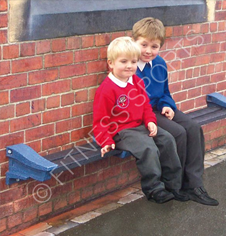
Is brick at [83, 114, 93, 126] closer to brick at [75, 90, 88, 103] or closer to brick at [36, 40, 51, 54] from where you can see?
brick at [75, 90, 88, 103]

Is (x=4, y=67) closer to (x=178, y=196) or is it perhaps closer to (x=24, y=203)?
(x=24, y=203)

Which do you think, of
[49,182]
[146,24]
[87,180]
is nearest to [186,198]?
[87,180]

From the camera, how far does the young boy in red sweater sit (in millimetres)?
4379

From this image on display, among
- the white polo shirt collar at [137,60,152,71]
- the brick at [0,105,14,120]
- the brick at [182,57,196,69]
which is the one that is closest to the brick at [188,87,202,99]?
the brick at [182,57,196,69]

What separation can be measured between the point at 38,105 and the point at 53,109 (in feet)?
0.55

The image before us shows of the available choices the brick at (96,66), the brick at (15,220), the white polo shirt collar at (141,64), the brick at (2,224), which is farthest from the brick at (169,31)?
the brick at (2,224)

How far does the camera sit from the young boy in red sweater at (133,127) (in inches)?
172

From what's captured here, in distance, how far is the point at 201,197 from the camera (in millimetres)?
4727

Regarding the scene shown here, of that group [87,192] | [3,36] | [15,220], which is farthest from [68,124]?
[3,36]

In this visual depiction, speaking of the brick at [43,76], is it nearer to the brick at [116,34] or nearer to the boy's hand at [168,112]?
the brick at [116,34]

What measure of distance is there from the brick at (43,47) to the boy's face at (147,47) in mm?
847

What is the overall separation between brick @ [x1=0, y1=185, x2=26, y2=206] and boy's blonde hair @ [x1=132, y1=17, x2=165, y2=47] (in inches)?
59.8

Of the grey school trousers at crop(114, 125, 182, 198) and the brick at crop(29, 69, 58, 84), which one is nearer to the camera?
the brick at crop(29, 69, 58, 84)

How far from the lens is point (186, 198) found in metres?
4.73
